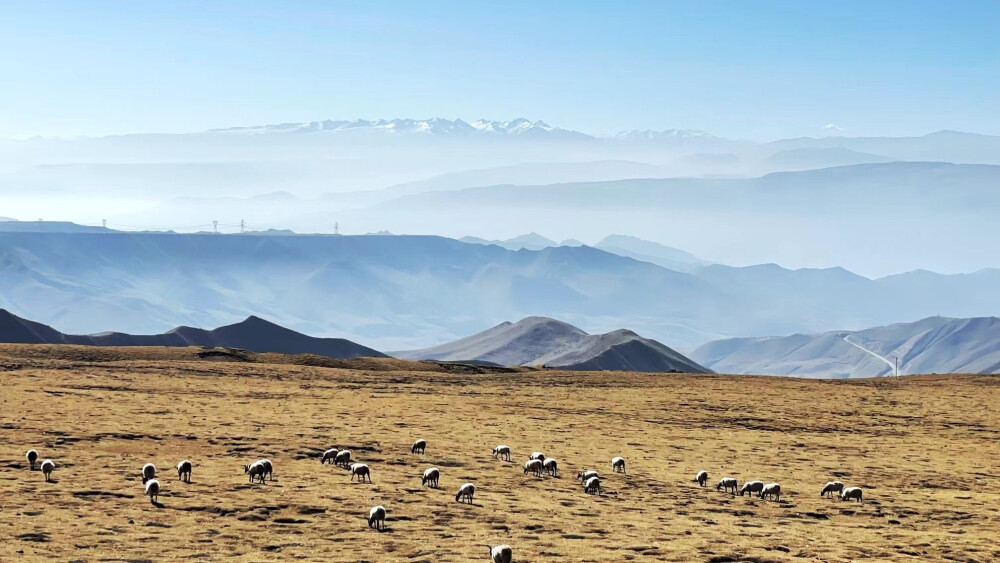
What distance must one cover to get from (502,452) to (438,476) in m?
8.12

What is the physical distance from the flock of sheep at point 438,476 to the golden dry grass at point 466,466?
1.79 ft

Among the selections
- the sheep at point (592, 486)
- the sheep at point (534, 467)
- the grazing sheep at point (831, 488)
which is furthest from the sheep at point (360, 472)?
the grazing sheep at point (831, 488)

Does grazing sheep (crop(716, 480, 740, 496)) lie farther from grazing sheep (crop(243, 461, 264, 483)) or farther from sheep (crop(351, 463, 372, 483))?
grazing sheep (crop(243, 461, 264, 483))

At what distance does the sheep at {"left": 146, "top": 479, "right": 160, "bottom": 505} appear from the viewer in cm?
3309

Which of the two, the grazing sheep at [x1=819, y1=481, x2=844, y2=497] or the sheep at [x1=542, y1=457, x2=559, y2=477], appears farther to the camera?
the sheep at [x1=542, y1=457, x2=559, y2=477]

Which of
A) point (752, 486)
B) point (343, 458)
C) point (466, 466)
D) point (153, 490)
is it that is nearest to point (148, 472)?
point (153, 490)

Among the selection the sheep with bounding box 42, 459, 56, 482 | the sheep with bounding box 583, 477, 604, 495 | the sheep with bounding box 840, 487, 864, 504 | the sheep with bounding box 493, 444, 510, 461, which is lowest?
the sheep with bounding box 840, 487, 864, 504

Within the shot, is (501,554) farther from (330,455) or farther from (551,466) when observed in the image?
(330,455)

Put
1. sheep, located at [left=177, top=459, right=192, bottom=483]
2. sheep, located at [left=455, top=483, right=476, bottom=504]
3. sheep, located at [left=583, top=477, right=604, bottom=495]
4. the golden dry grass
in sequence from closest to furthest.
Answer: the golden dry grass, sheep, located at [left=455, top=483, right=476, bottom=504], sheep, located at [left=177, top=459, right=192, bottom=483], sheep, located at [left=583, top=477, right=604, bottom=495]

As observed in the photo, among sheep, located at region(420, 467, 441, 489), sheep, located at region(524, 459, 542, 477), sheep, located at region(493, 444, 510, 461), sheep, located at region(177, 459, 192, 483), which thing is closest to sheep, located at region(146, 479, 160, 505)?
sheep, located at region(177, 459, 192, 483)

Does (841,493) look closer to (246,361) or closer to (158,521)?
(158,521)

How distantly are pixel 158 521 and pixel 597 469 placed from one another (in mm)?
20818

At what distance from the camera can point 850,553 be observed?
99.5 feet

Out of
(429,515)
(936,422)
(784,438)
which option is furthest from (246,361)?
(429,515)
